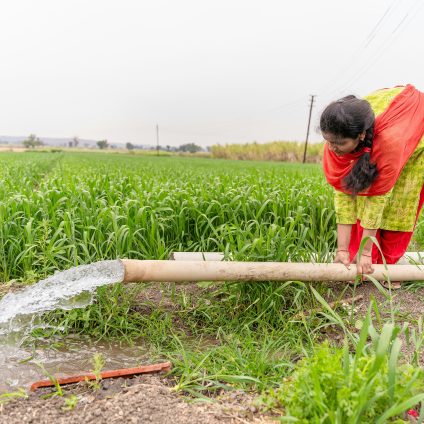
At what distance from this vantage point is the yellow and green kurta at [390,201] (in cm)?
286

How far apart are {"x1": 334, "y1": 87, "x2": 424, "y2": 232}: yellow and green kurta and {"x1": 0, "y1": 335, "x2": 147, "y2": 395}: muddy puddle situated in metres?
1.71

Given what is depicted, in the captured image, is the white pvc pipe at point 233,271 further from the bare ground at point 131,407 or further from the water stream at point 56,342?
the bare ground at point 131,407

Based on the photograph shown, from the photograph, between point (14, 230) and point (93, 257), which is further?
point (14, 230)

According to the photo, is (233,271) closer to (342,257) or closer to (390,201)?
(342,257)

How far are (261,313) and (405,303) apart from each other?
1.07 metres

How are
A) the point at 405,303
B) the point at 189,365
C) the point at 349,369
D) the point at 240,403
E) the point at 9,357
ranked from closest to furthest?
the point at 349,369
the point at 240,403
the point at 189,365
the point at 9,357
the point at 405,303

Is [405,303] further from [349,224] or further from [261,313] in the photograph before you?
[261,313]

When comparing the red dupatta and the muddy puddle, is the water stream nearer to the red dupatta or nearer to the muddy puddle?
the muddy puddle

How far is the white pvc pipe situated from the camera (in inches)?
90.8

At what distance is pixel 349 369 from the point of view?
1.48m

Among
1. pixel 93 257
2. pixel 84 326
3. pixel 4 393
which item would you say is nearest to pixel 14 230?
pixel 93 257

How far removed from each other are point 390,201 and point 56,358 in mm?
2536

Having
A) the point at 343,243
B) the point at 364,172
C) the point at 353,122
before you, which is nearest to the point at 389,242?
the point at 343,243

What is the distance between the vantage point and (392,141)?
8.49 feet
